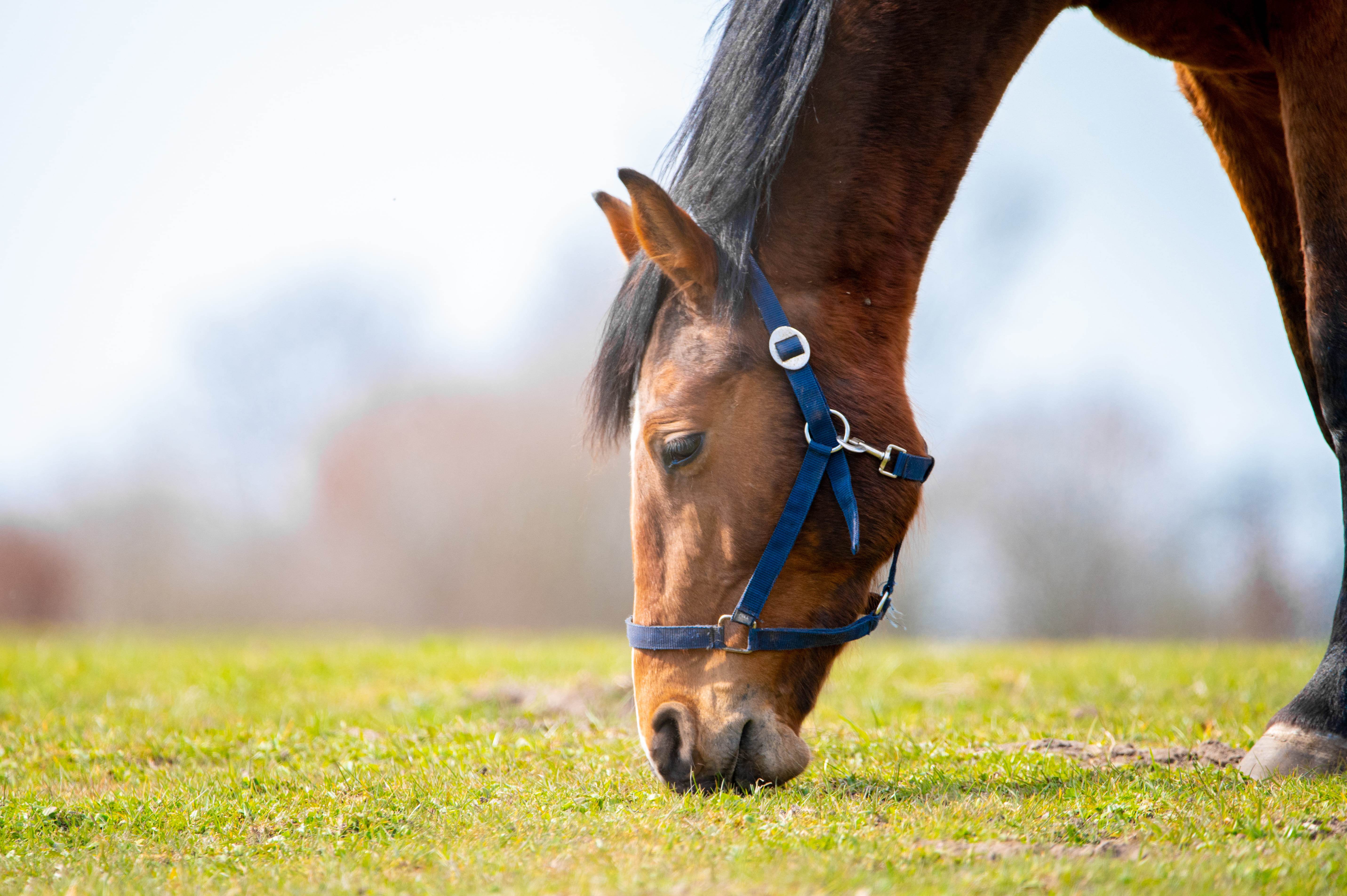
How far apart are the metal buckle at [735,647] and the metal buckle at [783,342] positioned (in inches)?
29.7

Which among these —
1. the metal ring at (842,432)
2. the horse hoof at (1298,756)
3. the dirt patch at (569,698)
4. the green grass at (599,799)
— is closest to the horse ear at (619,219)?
the metal ring at (842,432)

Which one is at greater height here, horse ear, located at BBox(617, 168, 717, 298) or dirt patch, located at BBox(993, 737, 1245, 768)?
horse ear, located at BBox(617, 168, 717, 298)

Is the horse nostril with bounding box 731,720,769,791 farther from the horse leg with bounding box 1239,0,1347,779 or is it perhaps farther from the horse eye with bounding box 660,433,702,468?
the horse leg with bounding box 1239,0,1347,779

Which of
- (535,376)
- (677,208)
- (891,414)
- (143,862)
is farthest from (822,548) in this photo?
(535,376)

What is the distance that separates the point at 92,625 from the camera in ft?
53.8

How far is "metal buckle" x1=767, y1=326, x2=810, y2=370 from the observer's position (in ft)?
9.41

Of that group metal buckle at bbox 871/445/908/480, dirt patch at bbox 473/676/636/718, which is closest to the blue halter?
metal buckle at bbox 871/445/908/480

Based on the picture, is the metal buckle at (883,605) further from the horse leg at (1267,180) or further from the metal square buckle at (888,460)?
the horse leg at (1267,180)

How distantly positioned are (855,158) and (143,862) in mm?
2815

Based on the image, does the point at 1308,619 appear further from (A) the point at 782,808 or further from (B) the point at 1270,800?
(A) the point at 782,808

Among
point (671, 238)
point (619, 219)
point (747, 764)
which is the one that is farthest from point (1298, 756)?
point (619, 219)

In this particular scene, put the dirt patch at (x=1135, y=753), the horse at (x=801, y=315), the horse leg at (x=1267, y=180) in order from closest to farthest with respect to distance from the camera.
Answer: the horse at (x=801, y=315), the dirt patch at (x=1135, y=753), the horse leg at (x=1267, y=180)

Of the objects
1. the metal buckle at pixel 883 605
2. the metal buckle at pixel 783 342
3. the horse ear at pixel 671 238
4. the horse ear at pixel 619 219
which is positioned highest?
the horse ear at pixel 619 219

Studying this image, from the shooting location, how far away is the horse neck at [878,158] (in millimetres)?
3035
